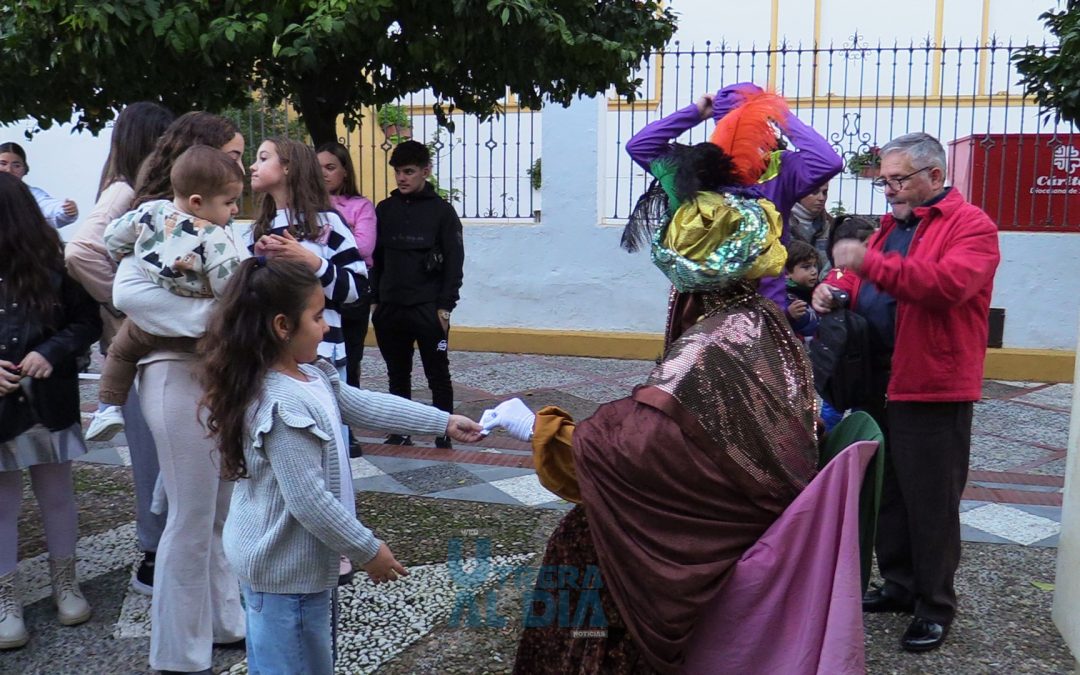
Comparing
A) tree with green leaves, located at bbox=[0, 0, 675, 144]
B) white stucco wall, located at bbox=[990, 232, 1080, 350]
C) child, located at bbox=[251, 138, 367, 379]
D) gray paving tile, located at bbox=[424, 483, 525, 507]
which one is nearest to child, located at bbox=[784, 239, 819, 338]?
tree with green leaves, located at bbox=[0, 0, 675, 144]

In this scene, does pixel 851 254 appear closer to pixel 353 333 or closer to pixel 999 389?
pixel 353 333

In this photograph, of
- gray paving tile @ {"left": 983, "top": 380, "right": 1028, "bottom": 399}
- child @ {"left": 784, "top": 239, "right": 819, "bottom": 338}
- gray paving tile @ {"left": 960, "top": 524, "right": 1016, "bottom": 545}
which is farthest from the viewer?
gray paving tile @ {"left": 983, "top": 380, "right": 1028, "bottom": 399}

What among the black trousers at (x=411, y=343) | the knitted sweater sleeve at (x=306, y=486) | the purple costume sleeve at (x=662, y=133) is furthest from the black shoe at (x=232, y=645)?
the black trousers at (x=411, y=343)

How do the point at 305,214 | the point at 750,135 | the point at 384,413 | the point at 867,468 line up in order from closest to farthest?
the point at 867,468 → the point at 384,413 → the point at 750,135 → the point at 305,214

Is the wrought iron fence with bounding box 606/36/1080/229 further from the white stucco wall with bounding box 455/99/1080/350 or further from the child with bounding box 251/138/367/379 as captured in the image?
the child with bounding box 251/138/367/379

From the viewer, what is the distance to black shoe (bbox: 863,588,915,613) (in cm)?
383

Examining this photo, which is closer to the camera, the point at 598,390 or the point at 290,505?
the point at 290,505

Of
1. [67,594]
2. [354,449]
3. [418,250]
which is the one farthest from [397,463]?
[67,594]

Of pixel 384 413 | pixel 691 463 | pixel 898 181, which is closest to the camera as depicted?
pixel 691 463

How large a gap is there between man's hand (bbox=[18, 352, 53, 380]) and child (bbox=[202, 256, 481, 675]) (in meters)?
1.35

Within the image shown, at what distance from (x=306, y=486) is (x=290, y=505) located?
0.20ft

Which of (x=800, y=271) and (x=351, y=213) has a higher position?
(x=351, y=213)

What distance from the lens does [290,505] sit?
2373 mm

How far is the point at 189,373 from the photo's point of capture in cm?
310
